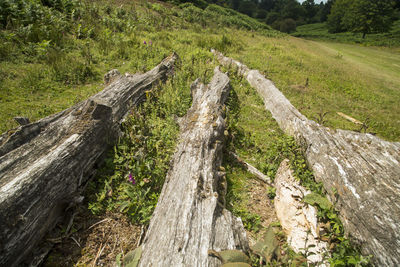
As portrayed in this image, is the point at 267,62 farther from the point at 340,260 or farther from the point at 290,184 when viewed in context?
the point at 340,260

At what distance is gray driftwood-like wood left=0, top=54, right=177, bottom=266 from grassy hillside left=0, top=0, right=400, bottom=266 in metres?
0.35

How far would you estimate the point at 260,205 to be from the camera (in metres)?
3.29

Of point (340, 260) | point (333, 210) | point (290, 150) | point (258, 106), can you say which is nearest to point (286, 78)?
point (258, 106)

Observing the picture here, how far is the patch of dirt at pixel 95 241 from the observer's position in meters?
2.26

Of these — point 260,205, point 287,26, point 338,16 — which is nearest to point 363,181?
point 260,205

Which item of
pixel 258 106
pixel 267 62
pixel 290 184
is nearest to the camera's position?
pixel 290 184

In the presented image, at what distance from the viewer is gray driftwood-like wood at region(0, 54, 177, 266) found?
6.32 feet

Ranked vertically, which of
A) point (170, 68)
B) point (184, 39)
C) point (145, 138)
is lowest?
point (145, 138)

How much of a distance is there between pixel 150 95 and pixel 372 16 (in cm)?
4426

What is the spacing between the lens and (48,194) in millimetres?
2293

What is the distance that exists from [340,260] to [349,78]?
36.0 ft

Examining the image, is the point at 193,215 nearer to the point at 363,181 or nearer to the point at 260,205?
the point at 260,205

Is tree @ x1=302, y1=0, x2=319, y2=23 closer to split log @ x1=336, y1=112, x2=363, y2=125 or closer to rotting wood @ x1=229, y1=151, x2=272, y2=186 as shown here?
split log @ x1=336, y1=112, x2=363, y2=125

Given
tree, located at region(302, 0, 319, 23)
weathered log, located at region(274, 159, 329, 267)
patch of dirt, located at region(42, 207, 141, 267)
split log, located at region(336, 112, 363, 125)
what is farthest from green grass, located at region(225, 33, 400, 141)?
tree, located at region(302, 0, 319, 23)
